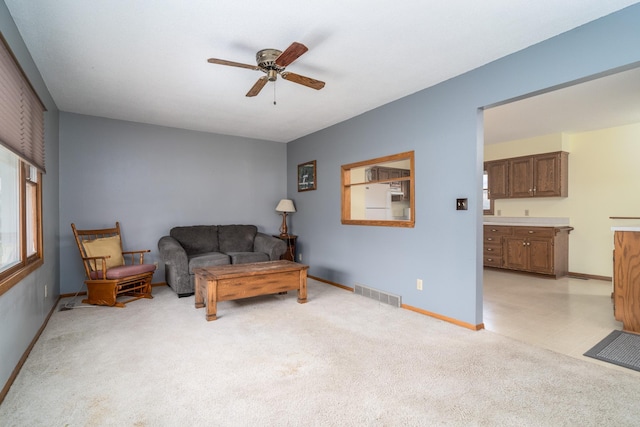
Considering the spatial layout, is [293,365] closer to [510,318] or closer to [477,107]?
[510,318]

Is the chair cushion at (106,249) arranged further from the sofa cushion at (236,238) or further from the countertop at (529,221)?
the countertop at (529,221)

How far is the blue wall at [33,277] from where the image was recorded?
78.7 inches

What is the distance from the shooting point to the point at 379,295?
13.0 ft

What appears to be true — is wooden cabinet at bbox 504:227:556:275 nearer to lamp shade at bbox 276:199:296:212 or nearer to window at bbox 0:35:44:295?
lamp shade at bbox 276:199:296:212

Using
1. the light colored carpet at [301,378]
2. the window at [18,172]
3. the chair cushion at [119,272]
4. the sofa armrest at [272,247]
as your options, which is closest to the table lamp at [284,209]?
the sofa armrest at [272,247]

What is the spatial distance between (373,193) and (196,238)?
9.25 feet

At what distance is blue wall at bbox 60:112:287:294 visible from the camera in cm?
427

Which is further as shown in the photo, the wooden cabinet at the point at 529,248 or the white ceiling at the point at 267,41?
the wooden cabinet at the point at 529,248

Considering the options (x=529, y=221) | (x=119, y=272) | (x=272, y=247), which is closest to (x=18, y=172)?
(x=119, y=272)

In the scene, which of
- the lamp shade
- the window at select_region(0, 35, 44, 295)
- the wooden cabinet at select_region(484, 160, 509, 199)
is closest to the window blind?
the window at select_region(0, 35, 44, 295)

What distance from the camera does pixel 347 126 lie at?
15.1ft

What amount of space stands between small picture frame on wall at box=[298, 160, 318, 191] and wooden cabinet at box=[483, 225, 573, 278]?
11.1 ft

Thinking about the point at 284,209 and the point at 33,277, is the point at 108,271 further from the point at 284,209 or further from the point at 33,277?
the point at 284,209

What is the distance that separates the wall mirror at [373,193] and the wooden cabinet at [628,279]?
6.91 feet
